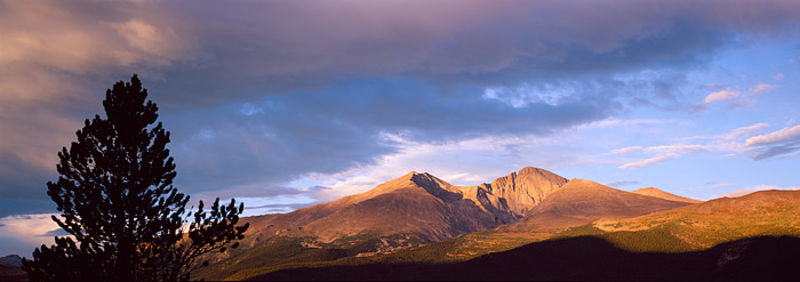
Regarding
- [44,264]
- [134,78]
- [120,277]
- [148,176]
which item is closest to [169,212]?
[148,176]

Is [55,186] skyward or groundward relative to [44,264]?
skyward

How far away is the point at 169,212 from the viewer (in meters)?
45.5

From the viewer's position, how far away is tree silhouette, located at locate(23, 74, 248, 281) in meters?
41.2

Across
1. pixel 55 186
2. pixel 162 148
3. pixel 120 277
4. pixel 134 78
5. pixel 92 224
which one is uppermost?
pixel 134 78

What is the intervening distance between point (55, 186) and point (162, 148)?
28.5 feet

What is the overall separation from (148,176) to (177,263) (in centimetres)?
813

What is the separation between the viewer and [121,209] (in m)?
43.3

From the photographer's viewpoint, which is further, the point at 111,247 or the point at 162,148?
the point at 162,148

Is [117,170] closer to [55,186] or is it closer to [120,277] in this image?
[55,186]

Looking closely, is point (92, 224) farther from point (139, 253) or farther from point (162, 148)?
point (162, 148)

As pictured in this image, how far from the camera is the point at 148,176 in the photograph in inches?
1758

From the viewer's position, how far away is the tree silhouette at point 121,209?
4125 cm

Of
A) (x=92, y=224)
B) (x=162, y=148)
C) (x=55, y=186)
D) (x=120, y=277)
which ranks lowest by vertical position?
(x=120, y=277)

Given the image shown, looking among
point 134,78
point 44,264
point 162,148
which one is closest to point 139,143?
point 162,148
